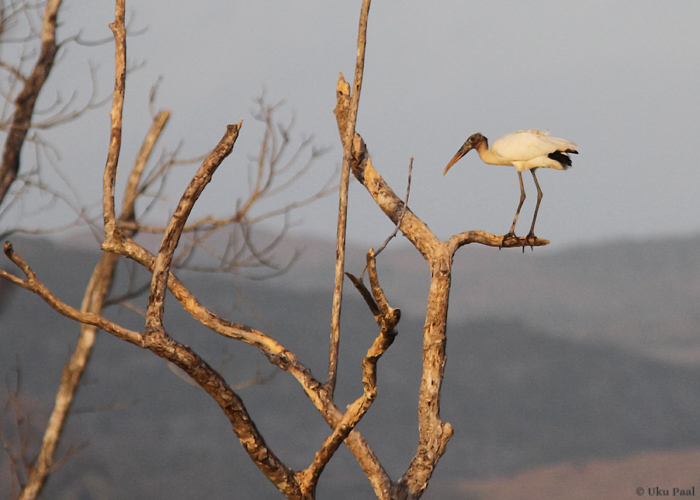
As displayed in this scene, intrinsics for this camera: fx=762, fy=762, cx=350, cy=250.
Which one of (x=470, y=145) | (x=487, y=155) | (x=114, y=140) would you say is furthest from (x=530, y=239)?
(x=114, y=140)

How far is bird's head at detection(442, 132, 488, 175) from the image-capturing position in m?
3.28

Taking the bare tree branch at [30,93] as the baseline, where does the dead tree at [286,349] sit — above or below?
below

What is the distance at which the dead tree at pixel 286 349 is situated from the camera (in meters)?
2.16

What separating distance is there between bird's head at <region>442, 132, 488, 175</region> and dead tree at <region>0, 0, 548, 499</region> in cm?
62

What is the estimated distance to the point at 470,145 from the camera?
130 inches

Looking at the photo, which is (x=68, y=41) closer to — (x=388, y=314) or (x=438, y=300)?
(x=438, y=300)

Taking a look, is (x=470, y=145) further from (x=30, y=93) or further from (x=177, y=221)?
(x=30, y=93)

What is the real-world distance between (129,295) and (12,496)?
143cm

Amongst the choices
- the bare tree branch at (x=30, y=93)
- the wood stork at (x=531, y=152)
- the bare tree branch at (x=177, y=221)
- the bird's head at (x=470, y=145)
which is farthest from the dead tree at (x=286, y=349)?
the bare tree branch at (x=30, y=93)

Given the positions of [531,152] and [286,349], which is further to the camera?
[531,152]

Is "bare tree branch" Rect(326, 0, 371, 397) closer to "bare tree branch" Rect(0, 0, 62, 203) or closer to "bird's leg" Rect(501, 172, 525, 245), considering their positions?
"bird's leg" Rect(501, 172, 525, 245)

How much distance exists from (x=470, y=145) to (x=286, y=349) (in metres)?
1.41

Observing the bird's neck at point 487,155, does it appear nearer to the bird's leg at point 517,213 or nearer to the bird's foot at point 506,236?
the bird's leg at point 517,213

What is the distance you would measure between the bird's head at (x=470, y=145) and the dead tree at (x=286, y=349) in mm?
623
